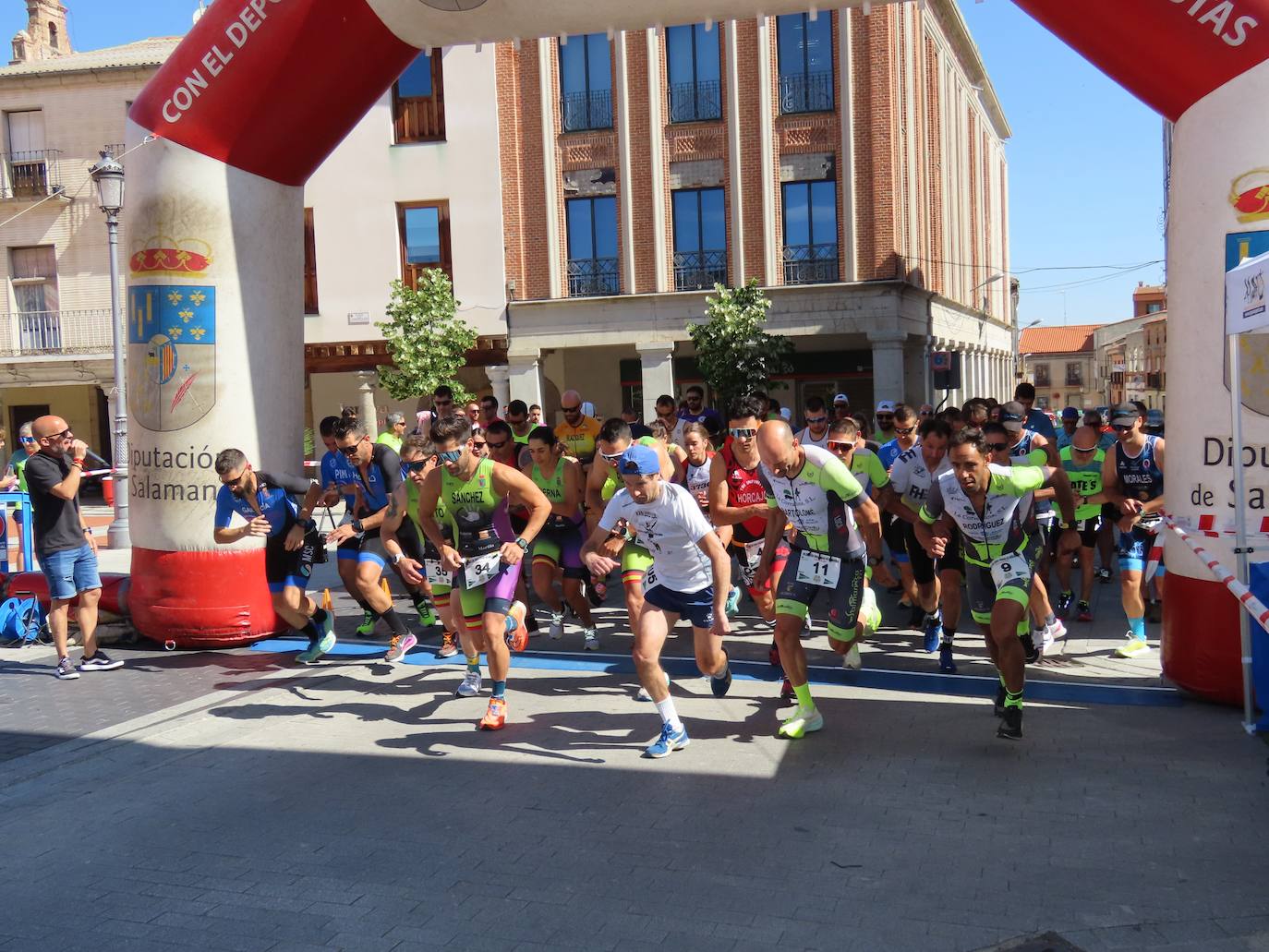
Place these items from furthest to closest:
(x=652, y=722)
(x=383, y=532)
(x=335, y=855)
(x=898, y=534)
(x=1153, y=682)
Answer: (x=898, y=534) < (x=383, y=532) < (x=1153, y=682) < (x=652, y=722) < (x=335, y=855)

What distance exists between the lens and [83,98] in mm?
29297

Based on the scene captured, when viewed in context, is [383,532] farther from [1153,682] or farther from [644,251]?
[644,251]

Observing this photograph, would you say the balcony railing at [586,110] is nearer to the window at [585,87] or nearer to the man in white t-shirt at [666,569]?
the window at [585,87]

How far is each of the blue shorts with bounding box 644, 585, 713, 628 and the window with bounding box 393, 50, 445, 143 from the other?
23543mm

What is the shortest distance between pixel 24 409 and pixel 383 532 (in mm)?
27485

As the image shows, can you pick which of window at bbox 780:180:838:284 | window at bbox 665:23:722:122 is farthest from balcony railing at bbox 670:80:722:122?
window at bbox 780:180:838:284

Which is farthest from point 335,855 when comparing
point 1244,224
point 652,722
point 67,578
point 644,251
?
point 644,251

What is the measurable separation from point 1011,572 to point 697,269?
73.9ft

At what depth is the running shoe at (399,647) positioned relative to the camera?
9.16m

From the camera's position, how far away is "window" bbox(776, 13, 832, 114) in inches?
1096

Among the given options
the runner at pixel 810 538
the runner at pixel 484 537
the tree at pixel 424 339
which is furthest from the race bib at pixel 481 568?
the tree at pixel 424 339

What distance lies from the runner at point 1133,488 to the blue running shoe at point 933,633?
1.28 m

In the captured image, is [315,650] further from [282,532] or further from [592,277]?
[592,277]

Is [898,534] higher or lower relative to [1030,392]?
lower
